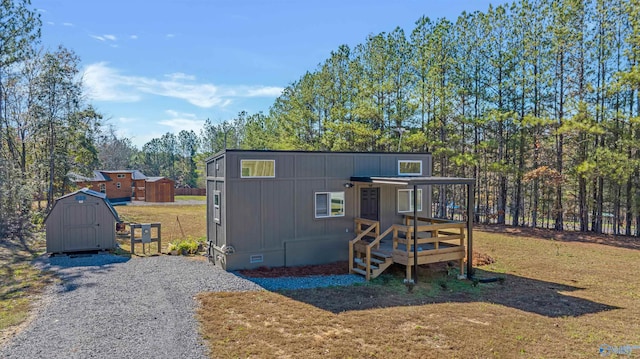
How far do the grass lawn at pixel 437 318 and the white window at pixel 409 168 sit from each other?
Result: 3428 mm

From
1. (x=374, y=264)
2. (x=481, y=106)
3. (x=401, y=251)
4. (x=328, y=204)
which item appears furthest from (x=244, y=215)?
(x=481, y=106)

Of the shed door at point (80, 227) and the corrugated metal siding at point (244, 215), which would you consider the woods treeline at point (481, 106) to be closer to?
the shed door at point (80, 227)

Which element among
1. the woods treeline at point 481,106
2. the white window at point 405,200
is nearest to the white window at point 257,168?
the white window at point 405,200

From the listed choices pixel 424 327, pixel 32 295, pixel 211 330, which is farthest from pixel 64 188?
pixel 424 327

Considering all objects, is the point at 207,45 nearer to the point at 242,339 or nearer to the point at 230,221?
the point at 230,221

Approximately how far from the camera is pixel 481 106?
21.3 metres

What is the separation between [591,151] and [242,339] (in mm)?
18338

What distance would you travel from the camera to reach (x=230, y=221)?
31.8 feet

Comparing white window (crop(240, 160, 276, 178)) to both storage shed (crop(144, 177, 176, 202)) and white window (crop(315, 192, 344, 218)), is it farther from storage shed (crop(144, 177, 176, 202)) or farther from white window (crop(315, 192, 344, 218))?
storage shed (crop(144, 177, 176, 202))

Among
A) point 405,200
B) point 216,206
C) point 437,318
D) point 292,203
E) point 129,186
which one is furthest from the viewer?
point 129,186

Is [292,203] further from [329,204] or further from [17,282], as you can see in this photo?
[17,282]

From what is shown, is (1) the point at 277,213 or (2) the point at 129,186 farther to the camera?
(2) the point at 129,186

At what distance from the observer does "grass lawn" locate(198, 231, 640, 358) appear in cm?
529

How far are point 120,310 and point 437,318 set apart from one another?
5.78m
